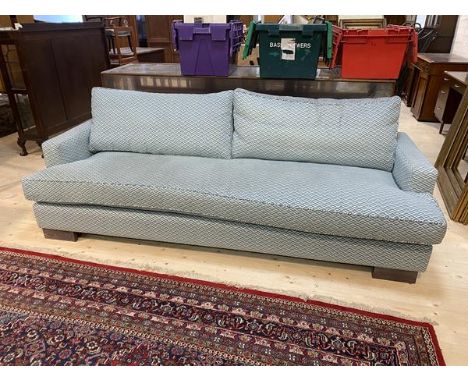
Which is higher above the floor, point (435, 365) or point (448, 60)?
point (448, 60)

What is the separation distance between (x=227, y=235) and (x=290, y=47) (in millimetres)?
1181

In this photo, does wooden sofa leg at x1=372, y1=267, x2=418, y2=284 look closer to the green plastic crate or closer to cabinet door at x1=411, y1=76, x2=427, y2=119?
the green plastic crate

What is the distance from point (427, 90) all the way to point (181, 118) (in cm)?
332

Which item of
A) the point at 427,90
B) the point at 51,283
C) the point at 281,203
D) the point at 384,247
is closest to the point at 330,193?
the point at 281,203

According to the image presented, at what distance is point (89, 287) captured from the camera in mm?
1752

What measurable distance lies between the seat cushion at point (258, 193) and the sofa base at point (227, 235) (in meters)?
0.06

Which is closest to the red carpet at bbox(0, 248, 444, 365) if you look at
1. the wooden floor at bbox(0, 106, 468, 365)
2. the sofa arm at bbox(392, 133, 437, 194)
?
the wooden floor at bbox(0, 106, 468, 365)

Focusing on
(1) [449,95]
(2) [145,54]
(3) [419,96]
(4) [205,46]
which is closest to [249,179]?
(4) [205,46]

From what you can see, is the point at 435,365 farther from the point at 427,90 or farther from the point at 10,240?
the point at 427,90

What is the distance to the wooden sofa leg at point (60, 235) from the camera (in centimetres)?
211

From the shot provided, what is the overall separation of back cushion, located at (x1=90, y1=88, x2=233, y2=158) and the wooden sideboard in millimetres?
2949

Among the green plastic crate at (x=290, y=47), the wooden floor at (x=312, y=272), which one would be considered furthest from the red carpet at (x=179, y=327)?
the green plastic crate at (x=290, y=47)
